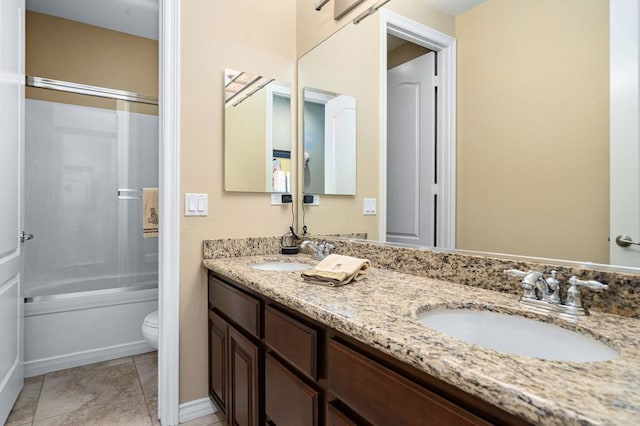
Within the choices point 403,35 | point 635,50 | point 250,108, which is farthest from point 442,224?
point 250,108

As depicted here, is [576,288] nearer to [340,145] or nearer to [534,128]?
[534,128]

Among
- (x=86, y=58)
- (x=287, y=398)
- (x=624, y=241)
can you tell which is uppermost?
(x=86, y=58)

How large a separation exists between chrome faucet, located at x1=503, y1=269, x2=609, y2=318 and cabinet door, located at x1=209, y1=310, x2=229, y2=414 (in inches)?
49.2

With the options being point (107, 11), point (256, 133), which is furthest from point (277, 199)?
point (107, 11)

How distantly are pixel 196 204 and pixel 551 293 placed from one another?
1.62m

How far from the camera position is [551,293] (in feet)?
3.05

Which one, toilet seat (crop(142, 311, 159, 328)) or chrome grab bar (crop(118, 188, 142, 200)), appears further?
chrome grab bar (crop(118, 188, 142, 200))

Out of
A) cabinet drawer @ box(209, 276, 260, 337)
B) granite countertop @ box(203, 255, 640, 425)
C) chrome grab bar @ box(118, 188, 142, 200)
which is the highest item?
chrome grab bar @ box(118, 188, 142, 200)

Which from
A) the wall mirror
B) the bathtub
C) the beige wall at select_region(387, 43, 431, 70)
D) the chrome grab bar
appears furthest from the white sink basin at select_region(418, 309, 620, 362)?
the chrome grab bar

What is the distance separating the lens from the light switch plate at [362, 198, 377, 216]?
1.73 m

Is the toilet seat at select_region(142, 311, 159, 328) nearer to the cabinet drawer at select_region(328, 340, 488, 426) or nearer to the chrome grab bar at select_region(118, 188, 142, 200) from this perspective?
the chrome grab bar at select_region(118, 188, 142, 200)

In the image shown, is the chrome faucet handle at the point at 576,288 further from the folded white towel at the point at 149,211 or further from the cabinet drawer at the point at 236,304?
the folded white towel at the point at 149,211

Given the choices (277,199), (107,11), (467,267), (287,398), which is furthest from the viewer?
(107,11)

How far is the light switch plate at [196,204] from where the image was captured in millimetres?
1828
